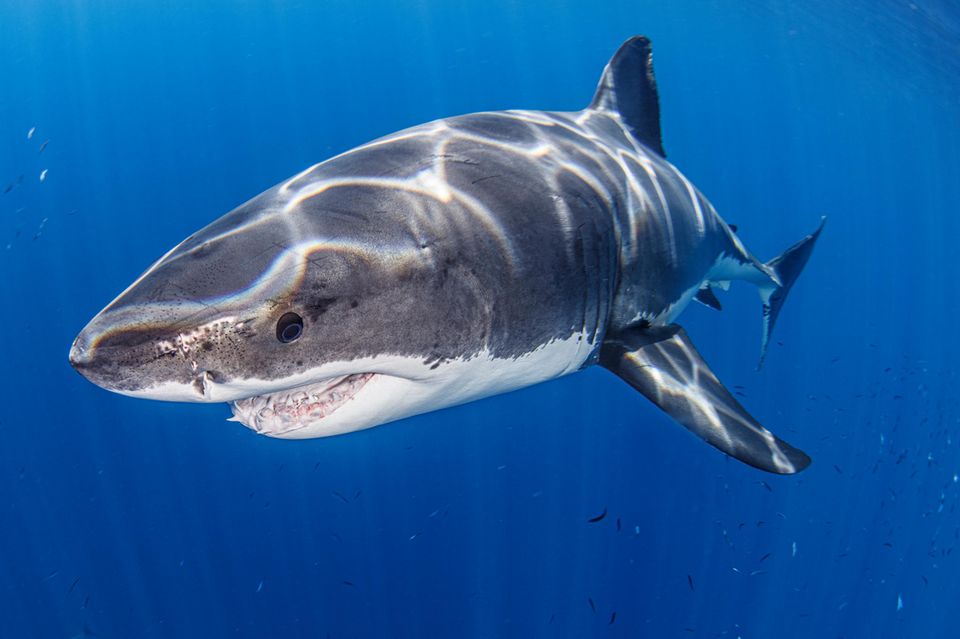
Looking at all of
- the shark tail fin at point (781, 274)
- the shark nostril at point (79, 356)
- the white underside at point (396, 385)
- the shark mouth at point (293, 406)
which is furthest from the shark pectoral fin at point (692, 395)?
the shark tail fin at point (781, 274)

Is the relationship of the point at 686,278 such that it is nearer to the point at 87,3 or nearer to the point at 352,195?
the point at 352,195

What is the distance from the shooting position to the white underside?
62.3 inches

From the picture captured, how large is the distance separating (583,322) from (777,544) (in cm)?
1333

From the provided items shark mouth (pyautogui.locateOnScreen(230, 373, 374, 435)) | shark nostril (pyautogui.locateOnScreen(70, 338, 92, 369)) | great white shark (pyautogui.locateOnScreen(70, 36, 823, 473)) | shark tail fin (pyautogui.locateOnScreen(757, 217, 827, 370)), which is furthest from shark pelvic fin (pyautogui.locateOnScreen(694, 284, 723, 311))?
shark nostril (pyautogui.locateOnScreen(70, 338, 92, 369))

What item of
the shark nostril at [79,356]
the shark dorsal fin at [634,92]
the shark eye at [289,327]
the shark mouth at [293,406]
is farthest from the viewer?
the shark dorsal fin at [634,92]

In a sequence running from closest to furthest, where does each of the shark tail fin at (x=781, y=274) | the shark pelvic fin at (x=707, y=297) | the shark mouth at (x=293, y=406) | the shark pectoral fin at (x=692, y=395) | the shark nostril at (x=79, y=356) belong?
the shark nostril at (x=79, y=356), the shark mouth at (x=293, y=406), the shark pectoral fin at (x=692, y=395), the shark pelvic fin at (x=707, y=297), the shark tail fin at (x=781, y=274)

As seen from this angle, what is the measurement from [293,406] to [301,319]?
386mm

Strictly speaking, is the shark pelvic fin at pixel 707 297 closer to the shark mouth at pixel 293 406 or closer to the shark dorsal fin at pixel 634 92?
the shark dorsal fin at pixel 634 92

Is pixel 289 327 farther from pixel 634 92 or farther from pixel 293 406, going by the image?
pixel 634 92

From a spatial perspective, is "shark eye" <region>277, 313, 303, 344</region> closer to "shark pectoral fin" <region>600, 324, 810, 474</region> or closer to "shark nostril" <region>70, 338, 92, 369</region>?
"shark nostril" <region>70, 338, 92, 369</region>

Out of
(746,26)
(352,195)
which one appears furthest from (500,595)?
(746,26)

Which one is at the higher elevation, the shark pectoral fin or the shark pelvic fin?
the shark pectoral fin

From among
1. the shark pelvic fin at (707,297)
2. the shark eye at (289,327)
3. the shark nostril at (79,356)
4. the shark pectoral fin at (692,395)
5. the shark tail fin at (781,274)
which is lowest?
the shark tail fin at (781,274)

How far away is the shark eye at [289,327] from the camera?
156 centimetres
